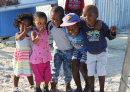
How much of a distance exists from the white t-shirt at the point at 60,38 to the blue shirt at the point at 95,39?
1.17ft

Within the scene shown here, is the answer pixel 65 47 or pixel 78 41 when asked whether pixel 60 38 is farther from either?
pixel 78 41

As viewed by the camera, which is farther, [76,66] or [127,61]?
[76,66]

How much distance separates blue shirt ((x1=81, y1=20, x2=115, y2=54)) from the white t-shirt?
1.17 feet

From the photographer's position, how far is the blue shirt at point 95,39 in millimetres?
3059

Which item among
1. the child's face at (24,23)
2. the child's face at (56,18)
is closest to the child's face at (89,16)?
the child's face at (56,18)

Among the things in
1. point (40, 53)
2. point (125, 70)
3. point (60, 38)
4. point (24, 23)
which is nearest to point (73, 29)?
point (60, 38)

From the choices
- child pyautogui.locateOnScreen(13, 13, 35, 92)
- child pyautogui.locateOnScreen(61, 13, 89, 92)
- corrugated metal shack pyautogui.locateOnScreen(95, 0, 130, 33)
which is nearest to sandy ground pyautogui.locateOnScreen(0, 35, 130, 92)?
child pyautogui.locateOnScreen(13, 13, 35, 92)

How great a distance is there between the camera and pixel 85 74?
11.1 feet

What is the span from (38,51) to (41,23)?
1.44ft

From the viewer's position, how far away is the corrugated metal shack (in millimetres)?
8433

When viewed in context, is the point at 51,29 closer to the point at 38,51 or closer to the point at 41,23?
the point at 41,23

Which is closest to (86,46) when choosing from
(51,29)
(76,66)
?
(76,66)

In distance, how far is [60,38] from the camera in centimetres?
339

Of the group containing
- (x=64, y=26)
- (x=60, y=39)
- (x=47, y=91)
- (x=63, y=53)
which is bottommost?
(x=47, y=91)
